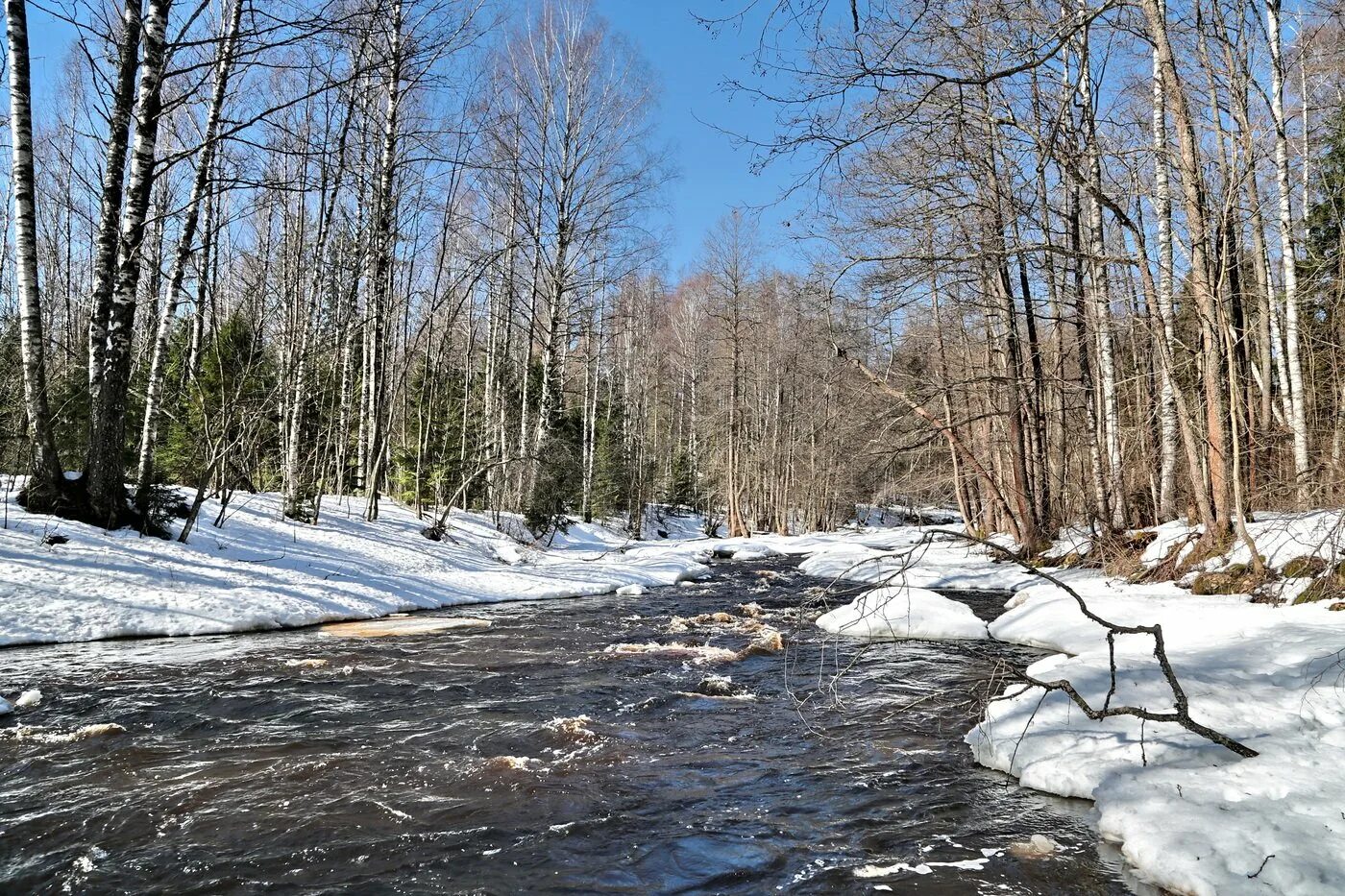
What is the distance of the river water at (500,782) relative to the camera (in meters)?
3.21

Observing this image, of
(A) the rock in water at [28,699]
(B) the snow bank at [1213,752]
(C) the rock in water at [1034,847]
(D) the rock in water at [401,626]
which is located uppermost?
(B) the snow bank at [1213,752]

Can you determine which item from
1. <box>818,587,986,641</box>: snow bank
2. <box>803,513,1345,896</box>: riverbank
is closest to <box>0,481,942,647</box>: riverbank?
<box>818,587,986,641</box>: snow bank

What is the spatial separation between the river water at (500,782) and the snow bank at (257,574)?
0.76 metres

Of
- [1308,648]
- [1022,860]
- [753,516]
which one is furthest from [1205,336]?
[753,516]

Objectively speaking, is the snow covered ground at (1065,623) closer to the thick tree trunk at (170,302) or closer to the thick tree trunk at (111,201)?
the thick tree trunk at (170,302)

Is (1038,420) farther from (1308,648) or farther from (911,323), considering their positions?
(1308,648)

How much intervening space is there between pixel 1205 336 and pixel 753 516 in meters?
28.0

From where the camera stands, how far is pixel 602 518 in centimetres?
3062

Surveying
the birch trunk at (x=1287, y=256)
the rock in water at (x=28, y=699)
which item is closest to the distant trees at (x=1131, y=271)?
the birch trunk at (x=1287, y=256)

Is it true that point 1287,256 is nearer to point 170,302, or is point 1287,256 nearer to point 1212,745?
point 1212,745

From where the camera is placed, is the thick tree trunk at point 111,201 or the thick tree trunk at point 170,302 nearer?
the thick tree trunk at point 111,201

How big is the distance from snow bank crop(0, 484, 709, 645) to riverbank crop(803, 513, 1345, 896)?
7772 mm

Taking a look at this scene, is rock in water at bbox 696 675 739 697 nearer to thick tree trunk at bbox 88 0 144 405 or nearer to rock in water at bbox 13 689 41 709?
rock in water at bbox 13 689 41 709

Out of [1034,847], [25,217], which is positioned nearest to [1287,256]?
[1034,847]
